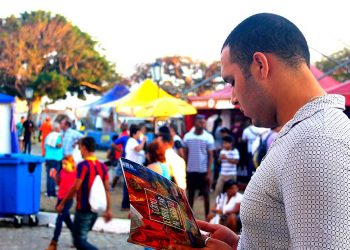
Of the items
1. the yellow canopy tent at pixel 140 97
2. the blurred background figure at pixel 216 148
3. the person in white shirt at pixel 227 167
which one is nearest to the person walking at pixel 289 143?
the person in white shirt at pixel 227 167

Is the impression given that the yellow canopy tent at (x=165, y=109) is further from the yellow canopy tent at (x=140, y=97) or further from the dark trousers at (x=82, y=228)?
the dark trousers at (x=82, y=228)

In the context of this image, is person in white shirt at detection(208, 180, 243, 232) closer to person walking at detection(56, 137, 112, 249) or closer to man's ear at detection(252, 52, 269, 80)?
person walking at detection(56, 137, 112, 249)

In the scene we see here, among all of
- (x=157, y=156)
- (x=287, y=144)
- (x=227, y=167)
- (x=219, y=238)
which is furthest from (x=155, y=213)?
(x=227, y=167)

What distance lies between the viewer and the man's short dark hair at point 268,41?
1750mm

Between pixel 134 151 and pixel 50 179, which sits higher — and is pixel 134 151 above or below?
above

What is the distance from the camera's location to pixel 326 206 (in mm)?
1465

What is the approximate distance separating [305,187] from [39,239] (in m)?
8.37

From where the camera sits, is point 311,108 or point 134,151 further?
point 134,151

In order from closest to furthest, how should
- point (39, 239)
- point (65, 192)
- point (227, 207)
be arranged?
1. point (227, 207)
2. point (65, 192)
3. point (39, 239)

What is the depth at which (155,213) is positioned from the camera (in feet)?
6.60

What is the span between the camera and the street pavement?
29.1 ft

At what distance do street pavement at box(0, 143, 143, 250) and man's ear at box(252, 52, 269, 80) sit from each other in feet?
21.6

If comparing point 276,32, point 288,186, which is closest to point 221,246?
point 288,186

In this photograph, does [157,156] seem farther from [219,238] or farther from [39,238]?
[219,238]
